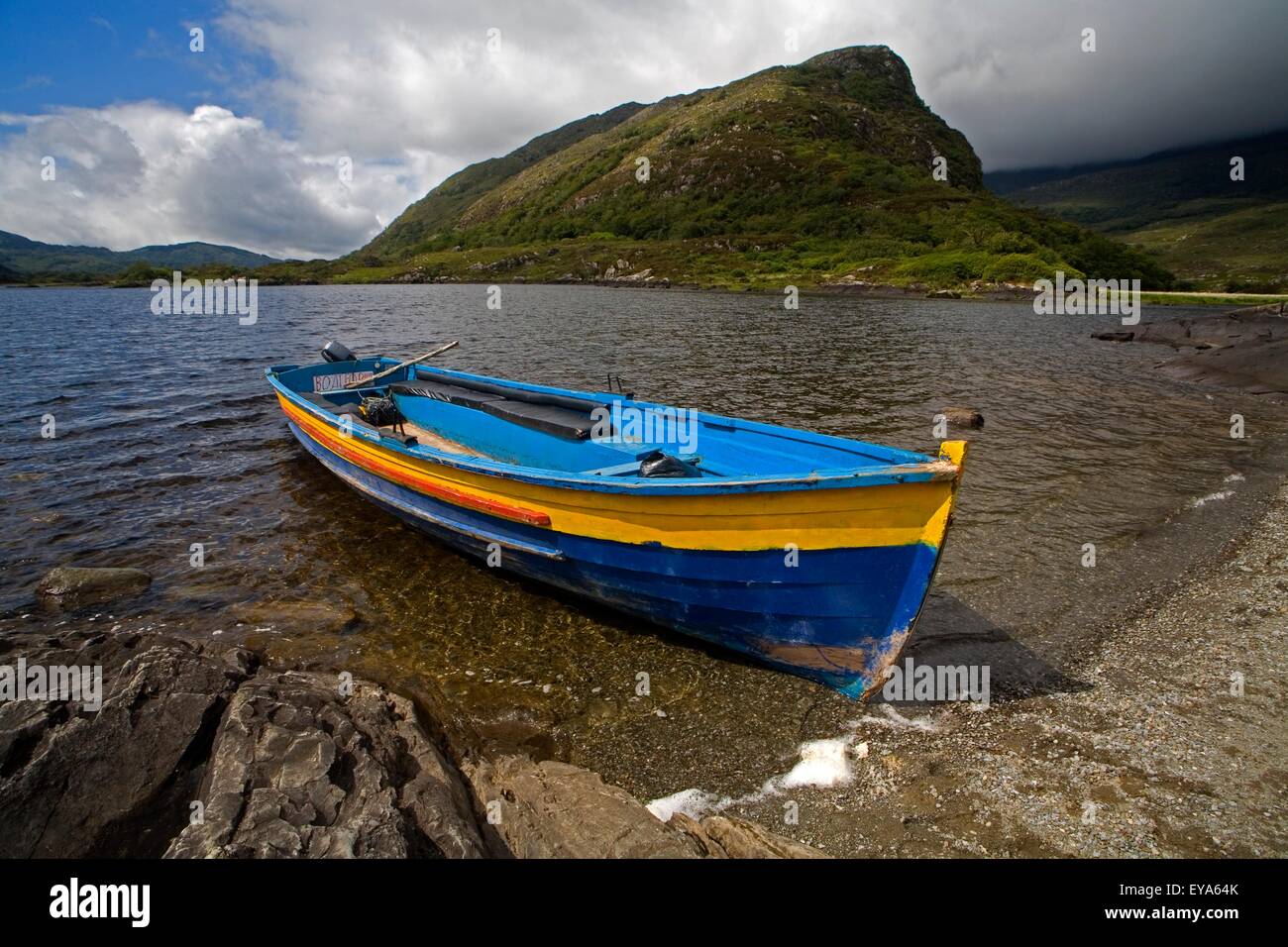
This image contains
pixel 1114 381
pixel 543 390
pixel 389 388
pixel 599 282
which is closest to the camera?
pixel 543 390

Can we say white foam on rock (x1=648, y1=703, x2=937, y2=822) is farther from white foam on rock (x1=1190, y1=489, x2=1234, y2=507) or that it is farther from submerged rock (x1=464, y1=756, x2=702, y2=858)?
white foam on rock (x1=1190, y1=489, x2=1234, y2=507)

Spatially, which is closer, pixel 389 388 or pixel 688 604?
pixel 688 604

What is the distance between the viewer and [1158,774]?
16.8ft

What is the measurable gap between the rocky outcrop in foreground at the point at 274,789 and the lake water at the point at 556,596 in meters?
0.99

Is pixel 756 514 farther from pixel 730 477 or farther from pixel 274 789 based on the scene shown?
pixel 274 789

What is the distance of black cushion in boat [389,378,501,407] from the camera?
520 inches

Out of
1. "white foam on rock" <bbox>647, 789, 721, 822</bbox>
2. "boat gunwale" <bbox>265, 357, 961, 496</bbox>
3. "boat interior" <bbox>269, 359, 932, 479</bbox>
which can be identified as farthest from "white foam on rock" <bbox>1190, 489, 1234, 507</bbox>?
"white foam on rock" <bbox>647, 789, 721, 822</bbox>

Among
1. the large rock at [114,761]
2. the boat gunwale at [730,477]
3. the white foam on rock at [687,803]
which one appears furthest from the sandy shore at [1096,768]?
the large rock at [114,761]

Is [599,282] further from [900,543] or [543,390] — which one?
[900,543]

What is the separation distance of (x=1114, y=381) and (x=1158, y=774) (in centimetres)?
2452

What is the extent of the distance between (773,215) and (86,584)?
13158cm
